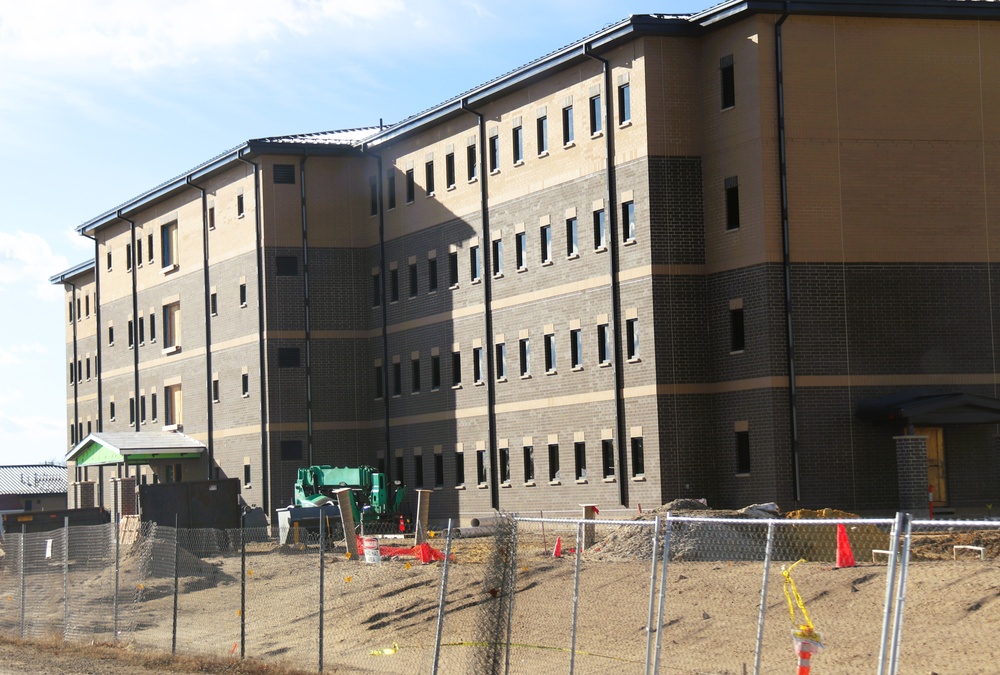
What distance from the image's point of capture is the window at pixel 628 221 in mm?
45125

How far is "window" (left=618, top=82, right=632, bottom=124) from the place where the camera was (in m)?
45.4

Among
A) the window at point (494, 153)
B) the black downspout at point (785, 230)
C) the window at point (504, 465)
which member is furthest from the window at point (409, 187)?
the black downspout at point (785, 230)

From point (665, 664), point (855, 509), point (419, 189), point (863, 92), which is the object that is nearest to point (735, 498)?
point (855, 509)

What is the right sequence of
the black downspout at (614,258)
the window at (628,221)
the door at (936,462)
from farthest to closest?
the black downspout at (614,258)
the window at (628,221)
the door at (936,462)

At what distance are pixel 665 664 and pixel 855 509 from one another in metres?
22.3

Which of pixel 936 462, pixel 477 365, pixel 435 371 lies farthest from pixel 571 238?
pixel 936 462

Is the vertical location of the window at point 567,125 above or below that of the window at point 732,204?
above

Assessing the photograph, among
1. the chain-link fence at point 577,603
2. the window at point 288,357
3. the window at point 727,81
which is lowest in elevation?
the chain-link fence at point 577,603

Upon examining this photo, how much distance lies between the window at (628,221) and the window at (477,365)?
943 centimetres

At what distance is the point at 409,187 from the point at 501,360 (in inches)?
358

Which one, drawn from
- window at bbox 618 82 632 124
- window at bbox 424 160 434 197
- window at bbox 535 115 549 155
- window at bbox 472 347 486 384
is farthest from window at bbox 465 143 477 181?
window at bbox 618 82 632 124

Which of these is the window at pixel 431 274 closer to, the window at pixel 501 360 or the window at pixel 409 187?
the window at pixel 409 187

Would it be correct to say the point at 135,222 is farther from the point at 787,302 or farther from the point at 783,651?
the point at 783,651

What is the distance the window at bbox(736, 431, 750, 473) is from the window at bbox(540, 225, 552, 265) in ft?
30.5
